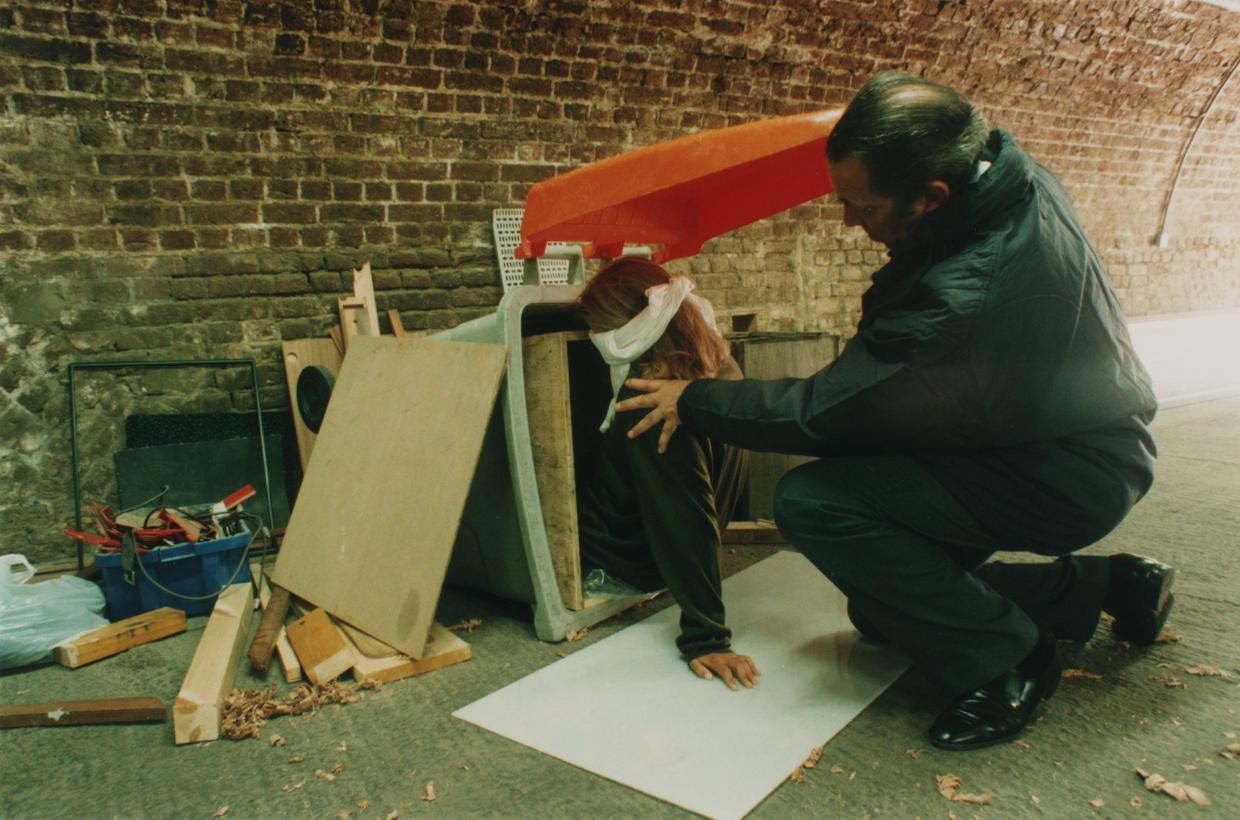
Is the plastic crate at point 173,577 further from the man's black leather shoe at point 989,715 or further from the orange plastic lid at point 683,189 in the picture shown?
the man's black leather shoe at point 989,715

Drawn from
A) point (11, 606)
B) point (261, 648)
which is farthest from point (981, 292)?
point (11, 606)

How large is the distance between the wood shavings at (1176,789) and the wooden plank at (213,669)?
2.01m

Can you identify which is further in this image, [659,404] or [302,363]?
[302,363]

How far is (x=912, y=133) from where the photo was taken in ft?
5.12

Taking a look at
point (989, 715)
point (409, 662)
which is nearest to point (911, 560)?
point (989, 715)

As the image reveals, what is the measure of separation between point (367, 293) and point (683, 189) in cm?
194

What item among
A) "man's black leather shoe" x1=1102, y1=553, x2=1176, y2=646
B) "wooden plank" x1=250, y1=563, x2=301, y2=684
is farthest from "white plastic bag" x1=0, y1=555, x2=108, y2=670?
"man's black leather shoe" x1=1102, y1=553, x2=1176, y2=646

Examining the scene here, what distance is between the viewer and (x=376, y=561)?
7.91ft

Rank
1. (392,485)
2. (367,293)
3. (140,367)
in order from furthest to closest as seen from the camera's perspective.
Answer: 1. (367,293)
2. (140,367)
3. (392,485)

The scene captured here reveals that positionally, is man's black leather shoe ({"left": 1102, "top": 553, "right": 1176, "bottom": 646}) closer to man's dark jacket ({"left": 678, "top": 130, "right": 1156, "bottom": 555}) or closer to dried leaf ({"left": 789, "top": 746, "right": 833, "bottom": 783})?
man's dark jacket ({"left": 678, "top": 130, "right": 1156, "bottom": 555})

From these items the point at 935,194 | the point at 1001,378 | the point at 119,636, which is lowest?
the point at 119,636

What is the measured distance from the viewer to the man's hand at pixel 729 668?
203cm

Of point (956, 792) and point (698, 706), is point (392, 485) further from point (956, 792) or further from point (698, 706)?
point (956, 792)

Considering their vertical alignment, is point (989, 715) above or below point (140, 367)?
below
